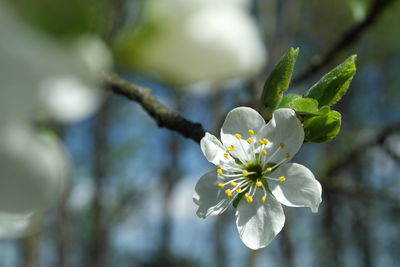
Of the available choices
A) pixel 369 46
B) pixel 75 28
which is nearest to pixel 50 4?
pixel 75 28

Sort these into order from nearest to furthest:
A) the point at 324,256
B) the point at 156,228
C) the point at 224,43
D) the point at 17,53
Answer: the point at 17,53 → the point at 224,43 → the point at 324,256 → the point at 156,228

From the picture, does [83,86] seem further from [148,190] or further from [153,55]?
[148,190]

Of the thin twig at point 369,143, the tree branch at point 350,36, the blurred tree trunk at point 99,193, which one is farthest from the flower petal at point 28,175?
the blurred tree trunk at point 99,193

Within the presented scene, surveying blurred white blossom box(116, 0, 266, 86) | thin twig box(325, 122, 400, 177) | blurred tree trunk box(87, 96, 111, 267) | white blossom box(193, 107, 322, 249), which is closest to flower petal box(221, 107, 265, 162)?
white blossom box(193, 107, 322, 249)

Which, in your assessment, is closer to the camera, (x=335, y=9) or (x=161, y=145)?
(x=335, y=9)

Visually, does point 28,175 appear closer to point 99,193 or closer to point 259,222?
point 259,222
